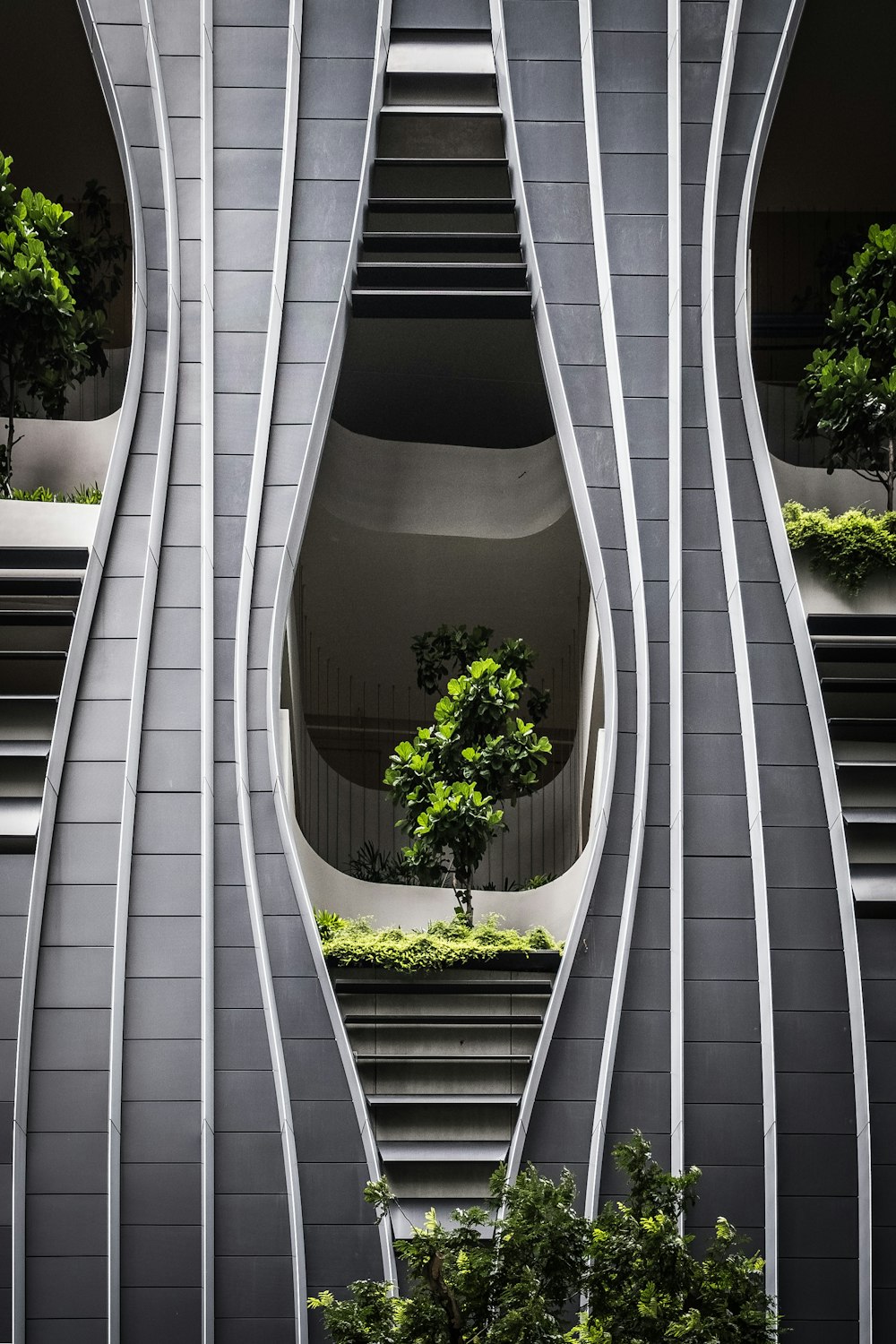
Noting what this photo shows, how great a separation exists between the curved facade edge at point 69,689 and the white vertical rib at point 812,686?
6.03 m

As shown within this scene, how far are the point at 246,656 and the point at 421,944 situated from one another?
3261 mm

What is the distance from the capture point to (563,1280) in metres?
9.24

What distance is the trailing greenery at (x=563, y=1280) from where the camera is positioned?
8883mm

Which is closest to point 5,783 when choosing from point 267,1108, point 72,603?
point 72,603

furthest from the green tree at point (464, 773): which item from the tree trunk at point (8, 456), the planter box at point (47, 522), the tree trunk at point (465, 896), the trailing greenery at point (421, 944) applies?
the tree trunk at point (8, 456)

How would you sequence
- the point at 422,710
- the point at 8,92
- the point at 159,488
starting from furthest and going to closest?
the point at 422,710, the point at 8,92, the point at 159,488

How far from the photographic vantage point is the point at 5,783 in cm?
1361

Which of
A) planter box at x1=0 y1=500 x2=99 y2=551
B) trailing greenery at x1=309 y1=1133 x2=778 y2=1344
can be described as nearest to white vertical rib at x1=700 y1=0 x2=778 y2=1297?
trailing greenery at x1=309 y1=1133 x2=778 y2=1344

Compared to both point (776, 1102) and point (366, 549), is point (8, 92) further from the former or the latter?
point (776, 1102)

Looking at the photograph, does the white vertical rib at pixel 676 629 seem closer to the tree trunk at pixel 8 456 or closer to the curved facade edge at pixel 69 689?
the curved facade edge at pixel 69 689

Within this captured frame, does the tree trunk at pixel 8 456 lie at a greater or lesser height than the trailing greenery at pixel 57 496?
greater

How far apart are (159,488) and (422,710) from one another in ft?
24.3

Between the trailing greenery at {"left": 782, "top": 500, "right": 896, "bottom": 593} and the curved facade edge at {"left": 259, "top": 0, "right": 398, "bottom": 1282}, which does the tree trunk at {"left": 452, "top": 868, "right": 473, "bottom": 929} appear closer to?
the curved facade edge at {"left": 259, "top": 0, "right": 398, "bottom": 1282}

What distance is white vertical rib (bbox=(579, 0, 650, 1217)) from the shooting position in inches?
514
